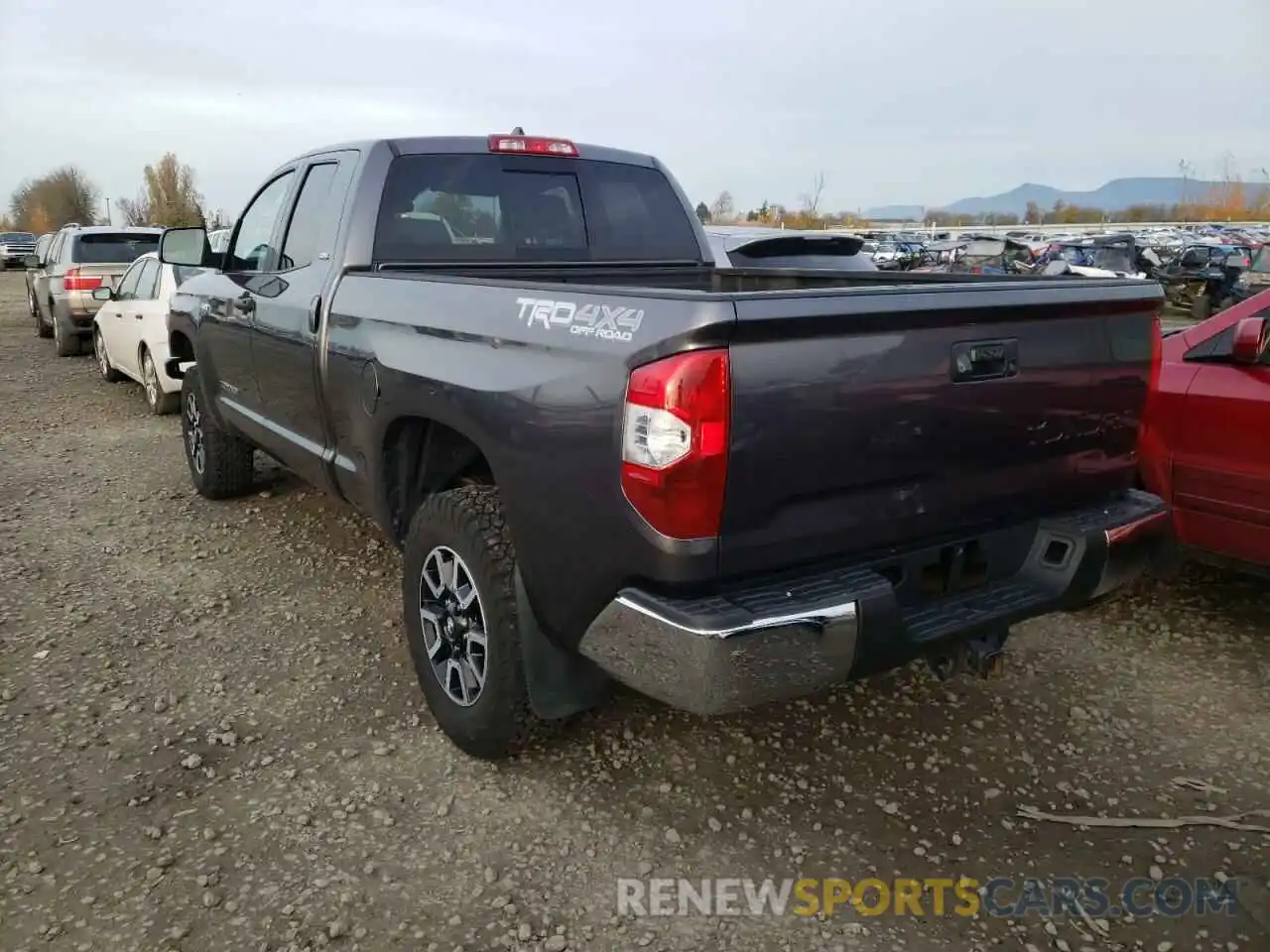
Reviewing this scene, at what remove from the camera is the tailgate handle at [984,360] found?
8.30 feet

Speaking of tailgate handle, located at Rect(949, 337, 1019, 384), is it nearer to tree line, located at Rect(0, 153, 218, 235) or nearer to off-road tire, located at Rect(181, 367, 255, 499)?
off-road tire, located at Rect(181, 367, 255, 499)

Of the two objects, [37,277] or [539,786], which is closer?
[539,786]

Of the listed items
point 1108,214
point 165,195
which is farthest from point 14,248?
point 1108,214

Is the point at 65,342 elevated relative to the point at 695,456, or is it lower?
lower

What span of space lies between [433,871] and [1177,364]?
383cm

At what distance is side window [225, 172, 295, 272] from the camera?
464cm

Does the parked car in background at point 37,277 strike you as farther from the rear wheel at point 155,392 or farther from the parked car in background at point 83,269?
the rear wheel at point 155,392

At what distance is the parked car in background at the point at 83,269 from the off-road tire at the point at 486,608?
11.2 meters

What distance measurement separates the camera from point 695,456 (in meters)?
2.19

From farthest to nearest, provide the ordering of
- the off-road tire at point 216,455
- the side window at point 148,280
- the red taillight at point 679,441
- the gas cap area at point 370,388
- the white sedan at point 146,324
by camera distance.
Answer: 1. the side window at point 148,280
2. the white sedan at point 146,324
3. the off-road tire at point 216,455
4. the gas cap area at point 370,388
5. the red taillight at point 679,441

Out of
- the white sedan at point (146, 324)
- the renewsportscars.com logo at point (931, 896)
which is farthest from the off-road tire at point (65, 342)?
the renewsportscars.com logo at point (931, 896)

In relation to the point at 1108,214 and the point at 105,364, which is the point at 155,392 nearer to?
the point at 105,364

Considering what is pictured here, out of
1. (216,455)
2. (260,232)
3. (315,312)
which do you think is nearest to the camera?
(315,312)

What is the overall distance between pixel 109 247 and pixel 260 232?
9.62 meters
